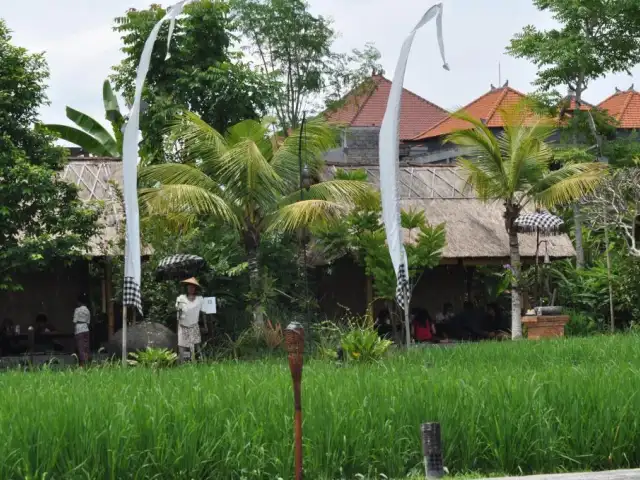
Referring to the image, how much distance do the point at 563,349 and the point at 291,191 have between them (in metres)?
6.95

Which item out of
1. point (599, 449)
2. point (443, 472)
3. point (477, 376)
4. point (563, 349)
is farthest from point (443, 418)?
point (563, 349)

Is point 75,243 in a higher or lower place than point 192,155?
lower

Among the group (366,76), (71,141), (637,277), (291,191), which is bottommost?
(637,277)

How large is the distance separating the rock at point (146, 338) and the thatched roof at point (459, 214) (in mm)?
7239

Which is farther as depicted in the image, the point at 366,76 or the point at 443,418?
the point at 366,76

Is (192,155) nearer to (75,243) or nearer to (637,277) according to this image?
(75,243)

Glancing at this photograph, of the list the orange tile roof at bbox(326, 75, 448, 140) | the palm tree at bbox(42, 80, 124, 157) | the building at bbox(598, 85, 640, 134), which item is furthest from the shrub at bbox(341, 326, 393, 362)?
the building at bbox(598, 85, 640, 134)

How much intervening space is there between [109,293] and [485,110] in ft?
61.8

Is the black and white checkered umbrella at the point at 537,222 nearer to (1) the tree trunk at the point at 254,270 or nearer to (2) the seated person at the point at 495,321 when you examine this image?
(2) the seated person at the point at 495,321

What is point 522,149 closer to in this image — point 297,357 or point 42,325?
point 42,325

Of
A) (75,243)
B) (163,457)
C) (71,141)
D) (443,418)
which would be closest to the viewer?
(163,457)

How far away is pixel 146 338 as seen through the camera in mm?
18109

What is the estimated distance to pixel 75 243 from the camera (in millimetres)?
18094

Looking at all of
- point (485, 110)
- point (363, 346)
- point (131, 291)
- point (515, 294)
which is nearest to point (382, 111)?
point (485, 110)
